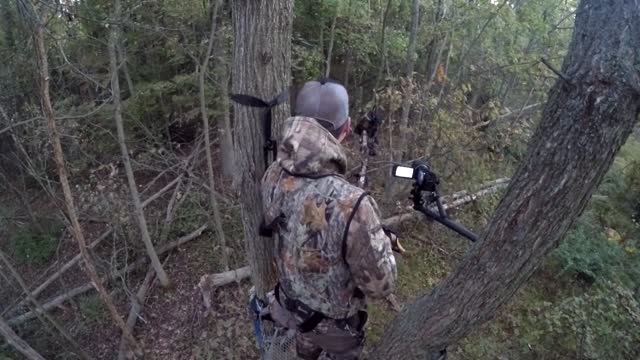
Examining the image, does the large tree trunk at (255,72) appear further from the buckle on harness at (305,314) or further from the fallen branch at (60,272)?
the fallen branch at (60,272)

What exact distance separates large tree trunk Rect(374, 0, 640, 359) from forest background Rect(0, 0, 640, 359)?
236 cm

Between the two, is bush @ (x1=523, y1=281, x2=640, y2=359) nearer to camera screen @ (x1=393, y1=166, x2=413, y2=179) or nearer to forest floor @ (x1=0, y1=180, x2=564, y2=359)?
forest floor @ (x1=0, y1=180, x2=564, y2=359)

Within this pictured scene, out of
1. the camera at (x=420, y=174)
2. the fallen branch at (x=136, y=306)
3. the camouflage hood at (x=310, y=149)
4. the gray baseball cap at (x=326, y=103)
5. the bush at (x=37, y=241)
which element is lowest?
the bush at (x=37, y=241)

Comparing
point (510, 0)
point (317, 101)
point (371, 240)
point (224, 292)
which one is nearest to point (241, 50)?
point (317, 101)

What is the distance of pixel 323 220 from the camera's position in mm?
2305

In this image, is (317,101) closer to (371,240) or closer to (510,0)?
(371,240)

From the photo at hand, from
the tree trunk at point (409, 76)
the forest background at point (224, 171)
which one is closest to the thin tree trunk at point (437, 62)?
the forest background at point (224, 171)

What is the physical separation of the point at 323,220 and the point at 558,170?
1.22 m

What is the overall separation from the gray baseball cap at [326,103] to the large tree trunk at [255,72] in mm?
485

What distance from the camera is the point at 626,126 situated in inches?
72.4

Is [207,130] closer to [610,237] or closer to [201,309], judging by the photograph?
[201,309]

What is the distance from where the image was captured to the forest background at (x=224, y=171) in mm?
5484

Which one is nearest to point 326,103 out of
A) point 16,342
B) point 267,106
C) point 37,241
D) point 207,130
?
point 267,106

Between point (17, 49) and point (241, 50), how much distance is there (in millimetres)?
5683
